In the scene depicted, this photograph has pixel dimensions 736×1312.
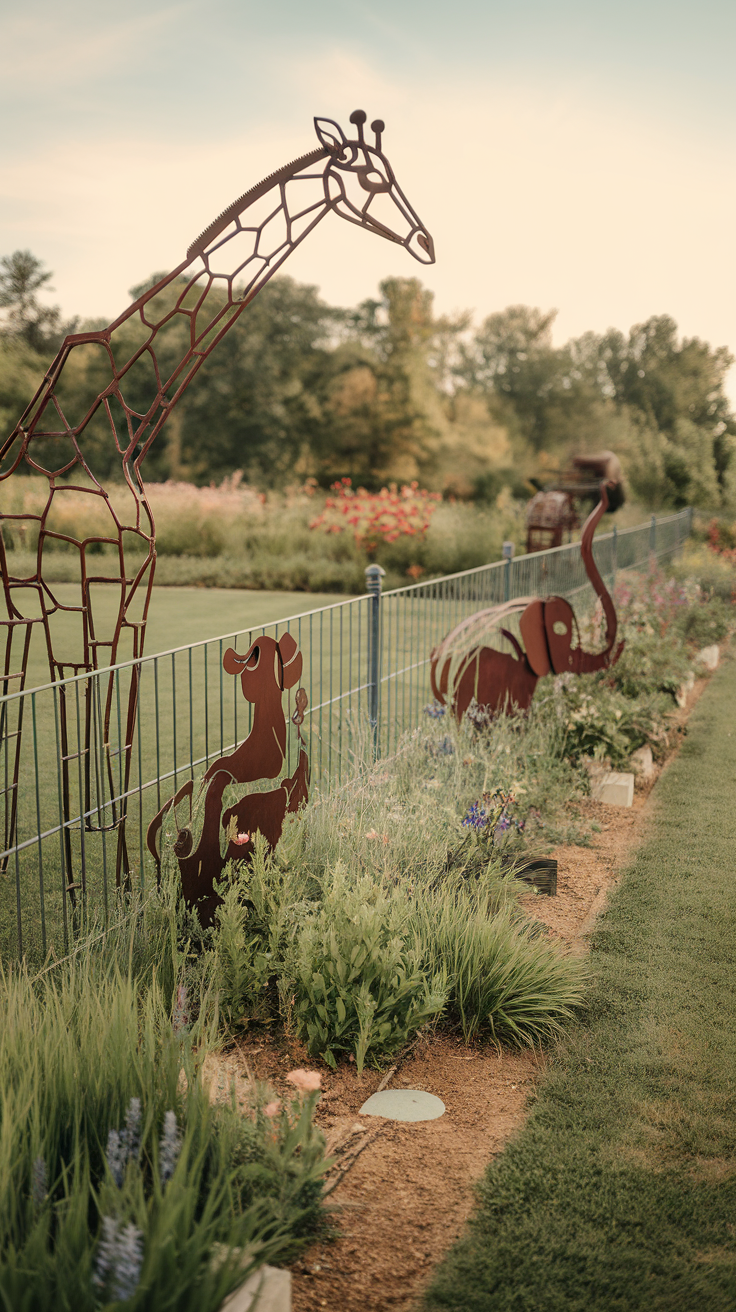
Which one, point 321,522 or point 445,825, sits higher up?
point 321,522

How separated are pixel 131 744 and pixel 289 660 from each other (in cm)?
81

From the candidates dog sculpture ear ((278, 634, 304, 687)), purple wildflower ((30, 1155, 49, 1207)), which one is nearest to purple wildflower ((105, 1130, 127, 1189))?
purple wildflower ((30, 1155, 49, 1207))

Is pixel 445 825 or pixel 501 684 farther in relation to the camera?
pixel 501 684

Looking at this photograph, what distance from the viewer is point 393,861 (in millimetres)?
3441

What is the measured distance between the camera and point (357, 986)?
2.73 m

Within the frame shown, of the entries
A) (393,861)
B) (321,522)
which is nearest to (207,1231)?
(393,861)

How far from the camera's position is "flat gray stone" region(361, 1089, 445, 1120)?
2539mm

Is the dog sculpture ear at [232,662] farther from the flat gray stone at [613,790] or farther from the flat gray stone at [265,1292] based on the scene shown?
the flat gray stone at [613,790]

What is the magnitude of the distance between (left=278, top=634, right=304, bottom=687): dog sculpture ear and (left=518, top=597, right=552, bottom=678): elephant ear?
6.17 feet

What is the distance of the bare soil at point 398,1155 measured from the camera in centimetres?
198

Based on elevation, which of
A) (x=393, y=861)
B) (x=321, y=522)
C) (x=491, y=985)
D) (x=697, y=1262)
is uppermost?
(x=321, y=522)

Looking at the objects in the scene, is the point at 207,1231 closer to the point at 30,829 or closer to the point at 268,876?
the point at 268,876

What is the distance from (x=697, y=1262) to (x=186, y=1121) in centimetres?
116

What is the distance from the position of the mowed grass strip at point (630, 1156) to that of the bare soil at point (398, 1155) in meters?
0.07
